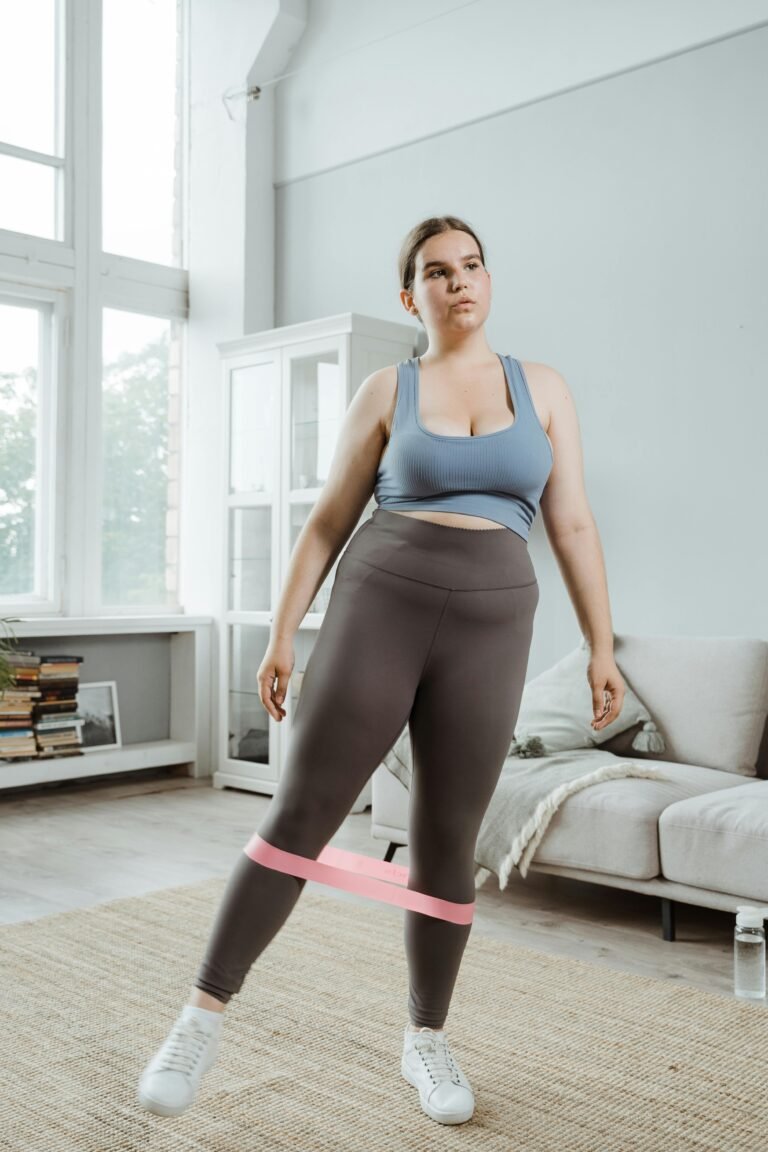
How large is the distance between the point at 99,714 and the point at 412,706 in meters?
3.79

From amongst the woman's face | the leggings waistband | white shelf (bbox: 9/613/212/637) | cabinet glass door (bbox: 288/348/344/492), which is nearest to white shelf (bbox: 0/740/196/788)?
white shelf (bbox: 9/613/212/637)

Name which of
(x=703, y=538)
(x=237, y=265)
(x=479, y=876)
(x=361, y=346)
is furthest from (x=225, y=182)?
(x=479, y=876)

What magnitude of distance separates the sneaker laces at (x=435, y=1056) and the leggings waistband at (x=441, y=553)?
75cm

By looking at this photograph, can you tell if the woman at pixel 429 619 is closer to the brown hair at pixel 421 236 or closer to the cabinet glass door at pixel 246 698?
the brown hair at pixel 421 236

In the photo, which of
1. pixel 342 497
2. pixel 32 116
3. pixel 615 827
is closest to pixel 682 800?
pixel 615 827

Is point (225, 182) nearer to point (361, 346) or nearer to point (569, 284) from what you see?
point (361, 346)

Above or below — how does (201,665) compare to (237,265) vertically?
below

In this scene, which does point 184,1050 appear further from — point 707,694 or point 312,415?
point 312,415

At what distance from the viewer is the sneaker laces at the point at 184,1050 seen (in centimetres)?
156

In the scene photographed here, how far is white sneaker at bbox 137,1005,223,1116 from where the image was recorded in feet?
5.05

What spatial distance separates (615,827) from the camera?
9.72 ft

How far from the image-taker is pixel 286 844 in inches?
63.0

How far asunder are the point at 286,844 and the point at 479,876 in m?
1.66

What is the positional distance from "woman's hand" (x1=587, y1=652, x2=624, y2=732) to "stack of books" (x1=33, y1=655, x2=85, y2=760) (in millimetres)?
3446
